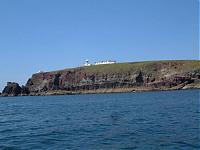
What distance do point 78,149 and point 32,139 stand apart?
6.45m

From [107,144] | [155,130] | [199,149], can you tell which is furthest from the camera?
[155,130]

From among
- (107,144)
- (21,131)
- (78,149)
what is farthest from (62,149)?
(21,131)

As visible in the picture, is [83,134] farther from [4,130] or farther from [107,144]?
[4,130]

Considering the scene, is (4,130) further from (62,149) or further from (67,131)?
(62,149)

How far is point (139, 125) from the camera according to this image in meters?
36.6

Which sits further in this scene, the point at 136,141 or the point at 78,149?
the point at 136,141

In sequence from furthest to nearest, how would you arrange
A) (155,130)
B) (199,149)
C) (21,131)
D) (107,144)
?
1. (21,131)
2. (155,130)
3. (107,144)
4. (199,149)

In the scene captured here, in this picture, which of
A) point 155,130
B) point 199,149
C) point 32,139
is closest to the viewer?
point 199,149

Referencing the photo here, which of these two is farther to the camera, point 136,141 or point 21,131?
point 21,131

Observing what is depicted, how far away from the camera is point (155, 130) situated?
32250mm

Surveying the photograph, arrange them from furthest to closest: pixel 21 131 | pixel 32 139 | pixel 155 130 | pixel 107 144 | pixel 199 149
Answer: pixel 21 131
pixel 155 130
pixel 32 139
pixel 107 144
pixel 199 149

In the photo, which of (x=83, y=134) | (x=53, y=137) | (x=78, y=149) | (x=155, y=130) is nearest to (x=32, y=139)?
(x=53, y=137)

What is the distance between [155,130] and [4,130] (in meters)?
13.9

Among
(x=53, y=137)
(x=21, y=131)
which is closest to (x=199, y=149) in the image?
(x=53, y=137)
